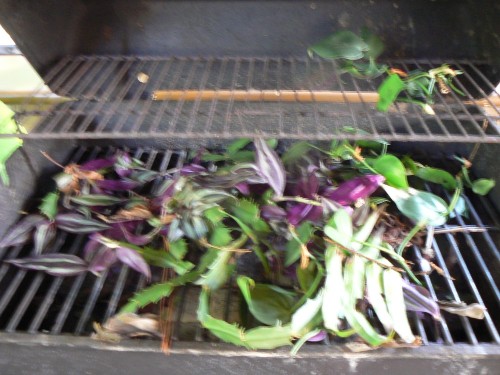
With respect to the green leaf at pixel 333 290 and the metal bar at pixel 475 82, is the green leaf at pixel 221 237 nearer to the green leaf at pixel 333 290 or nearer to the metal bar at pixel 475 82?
the green leaf at pixel 333 290

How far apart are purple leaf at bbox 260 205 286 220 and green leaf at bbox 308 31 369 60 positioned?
0.99ft

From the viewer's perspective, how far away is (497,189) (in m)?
0.83

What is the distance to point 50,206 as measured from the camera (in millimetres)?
812

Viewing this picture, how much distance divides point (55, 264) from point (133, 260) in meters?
0.14

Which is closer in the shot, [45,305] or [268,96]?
[45,305]

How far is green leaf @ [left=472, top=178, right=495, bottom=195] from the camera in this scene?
82cm

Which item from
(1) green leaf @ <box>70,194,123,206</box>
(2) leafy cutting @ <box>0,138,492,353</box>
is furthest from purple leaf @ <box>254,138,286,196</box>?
(1) green leaf @ <box>70,194,123,206</box>

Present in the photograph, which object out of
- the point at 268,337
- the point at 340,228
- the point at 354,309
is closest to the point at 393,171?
the point at 340,228

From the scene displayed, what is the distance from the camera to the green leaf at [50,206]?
806 millimetres

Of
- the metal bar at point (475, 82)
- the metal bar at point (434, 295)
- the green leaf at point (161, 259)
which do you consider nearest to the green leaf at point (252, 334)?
the green leaf at point (161, 259)

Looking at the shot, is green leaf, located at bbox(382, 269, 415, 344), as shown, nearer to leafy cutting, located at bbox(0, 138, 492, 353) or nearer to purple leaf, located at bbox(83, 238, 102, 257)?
leafy cutting, located at bbox(0, 138, 492, 353)

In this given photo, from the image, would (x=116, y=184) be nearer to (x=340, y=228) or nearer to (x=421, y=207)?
(x=340, y=228)

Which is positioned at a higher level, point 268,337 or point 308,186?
point 308,186

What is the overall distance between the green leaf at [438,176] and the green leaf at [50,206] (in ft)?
2.37
